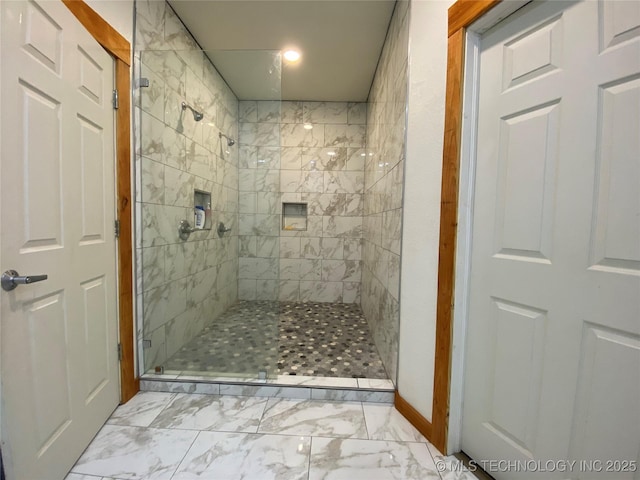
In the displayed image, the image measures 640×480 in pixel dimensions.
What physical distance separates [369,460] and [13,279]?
1.59 m

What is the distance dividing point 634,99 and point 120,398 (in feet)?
8.54

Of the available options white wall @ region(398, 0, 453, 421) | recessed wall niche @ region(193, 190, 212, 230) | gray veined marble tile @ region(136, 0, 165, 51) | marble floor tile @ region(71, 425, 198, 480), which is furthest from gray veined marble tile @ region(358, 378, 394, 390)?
gray veined marble tile @ region(136, 0, 165, 51)

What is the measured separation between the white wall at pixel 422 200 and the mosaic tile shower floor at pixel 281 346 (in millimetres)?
448

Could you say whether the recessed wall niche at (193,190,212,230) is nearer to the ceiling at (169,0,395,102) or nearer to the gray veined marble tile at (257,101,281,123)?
the gray veined marble tile at (257,101,281,123)

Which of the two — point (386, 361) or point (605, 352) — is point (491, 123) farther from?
point (386, 361)

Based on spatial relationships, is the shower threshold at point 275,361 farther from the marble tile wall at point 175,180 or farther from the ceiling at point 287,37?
the ceiling at point 287,37

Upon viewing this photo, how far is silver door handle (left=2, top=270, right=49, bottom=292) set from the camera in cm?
86

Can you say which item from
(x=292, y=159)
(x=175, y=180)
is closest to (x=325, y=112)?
(x=292, y=159)

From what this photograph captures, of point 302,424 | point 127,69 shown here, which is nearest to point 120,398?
point 302,424

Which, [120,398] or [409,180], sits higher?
[409,180]

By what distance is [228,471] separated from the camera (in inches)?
44.4

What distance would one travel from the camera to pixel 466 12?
3.53 ft

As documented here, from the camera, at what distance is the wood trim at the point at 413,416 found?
4.33 feet

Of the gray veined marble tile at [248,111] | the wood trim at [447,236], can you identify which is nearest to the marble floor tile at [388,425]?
the wood trim at [447,236]
